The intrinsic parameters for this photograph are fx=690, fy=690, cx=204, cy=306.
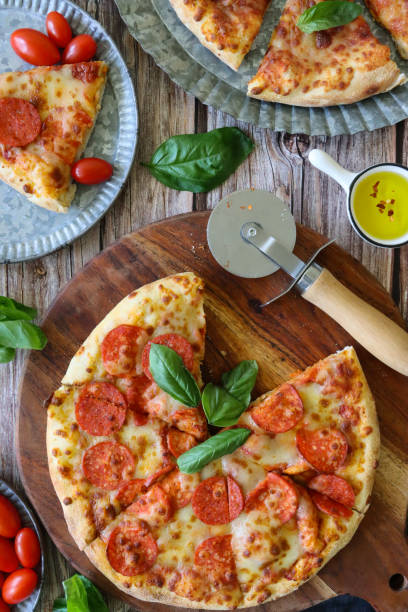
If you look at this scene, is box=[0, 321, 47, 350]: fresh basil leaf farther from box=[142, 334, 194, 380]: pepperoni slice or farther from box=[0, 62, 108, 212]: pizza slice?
box=[0, 62, 108, 212]: pizza slice

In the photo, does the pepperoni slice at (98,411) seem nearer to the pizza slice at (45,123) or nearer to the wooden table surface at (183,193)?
the wooden table surface at (183,193)

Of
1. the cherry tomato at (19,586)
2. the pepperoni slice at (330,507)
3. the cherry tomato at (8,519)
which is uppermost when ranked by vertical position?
the pepperoni slice at (330,507)

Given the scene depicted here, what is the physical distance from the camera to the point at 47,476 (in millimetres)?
4000

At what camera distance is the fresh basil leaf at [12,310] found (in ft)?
12.7

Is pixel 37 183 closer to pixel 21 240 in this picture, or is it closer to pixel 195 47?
pixel 21 240

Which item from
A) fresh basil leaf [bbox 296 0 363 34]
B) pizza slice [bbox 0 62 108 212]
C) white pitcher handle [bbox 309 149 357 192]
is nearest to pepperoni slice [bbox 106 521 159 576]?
pizza slice [bbox 0 62 108 212]

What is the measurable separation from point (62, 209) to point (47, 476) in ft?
5.10

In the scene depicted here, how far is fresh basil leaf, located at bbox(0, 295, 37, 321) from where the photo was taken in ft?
12.7

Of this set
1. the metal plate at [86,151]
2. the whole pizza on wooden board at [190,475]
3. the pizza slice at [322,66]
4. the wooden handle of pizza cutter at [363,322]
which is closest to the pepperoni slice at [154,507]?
the whole pizza on wooden board at [190,475]

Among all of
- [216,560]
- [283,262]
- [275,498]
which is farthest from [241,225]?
[216,560]

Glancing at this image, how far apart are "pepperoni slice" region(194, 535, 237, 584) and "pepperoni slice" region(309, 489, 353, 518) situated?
0.55 meters

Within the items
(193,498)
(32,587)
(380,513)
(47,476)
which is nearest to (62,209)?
(47,476)

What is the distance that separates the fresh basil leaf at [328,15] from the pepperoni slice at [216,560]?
290 centimetres

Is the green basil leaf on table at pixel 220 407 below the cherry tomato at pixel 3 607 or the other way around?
the other way around
